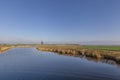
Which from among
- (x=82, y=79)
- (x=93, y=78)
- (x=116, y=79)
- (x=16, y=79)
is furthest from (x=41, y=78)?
(x=116, y=79)

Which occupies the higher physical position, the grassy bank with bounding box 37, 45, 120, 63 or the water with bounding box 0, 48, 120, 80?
the grassy bank with bounding box 37, 45, 120, 63

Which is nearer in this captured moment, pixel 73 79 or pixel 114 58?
pixel 73 79

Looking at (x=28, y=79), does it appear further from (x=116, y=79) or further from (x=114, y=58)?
(x=114, y=58)

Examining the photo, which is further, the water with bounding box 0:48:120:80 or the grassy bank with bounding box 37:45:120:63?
the grassy bank with bounding box 37:45:120:63

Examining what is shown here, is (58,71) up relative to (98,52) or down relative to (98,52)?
down

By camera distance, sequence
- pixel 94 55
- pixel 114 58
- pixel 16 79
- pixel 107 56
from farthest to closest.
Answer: pixel 94 55 < pixel 107 56 < pixel 114 58 < pixel 16 79

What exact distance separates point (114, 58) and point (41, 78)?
2306 cm

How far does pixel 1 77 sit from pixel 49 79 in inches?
252

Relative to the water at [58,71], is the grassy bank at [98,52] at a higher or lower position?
higher

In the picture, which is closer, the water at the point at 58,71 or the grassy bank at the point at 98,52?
the water at the point at 58,71

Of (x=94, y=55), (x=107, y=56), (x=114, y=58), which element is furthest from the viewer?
(x=94, y=55)

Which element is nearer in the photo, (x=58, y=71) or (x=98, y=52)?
(x=58, y=71)

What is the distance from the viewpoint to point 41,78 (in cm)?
2189

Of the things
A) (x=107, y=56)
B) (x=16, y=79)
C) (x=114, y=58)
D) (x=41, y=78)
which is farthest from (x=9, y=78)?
(x=107, y=56)
